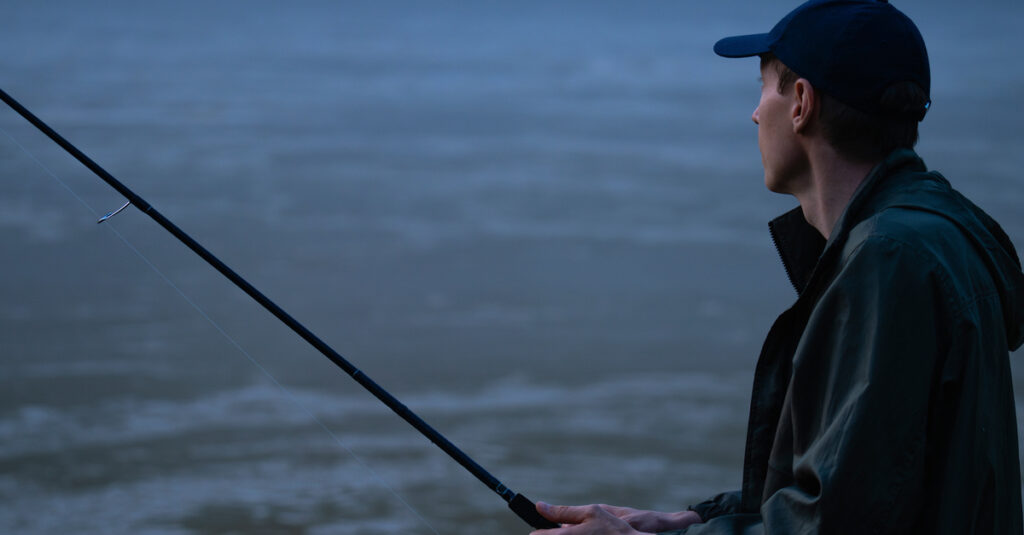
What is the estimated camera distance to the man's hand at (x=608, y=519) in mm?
1413

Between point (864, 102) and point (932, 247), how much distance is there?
246mm

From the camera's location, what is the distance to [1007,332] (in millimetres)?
1296

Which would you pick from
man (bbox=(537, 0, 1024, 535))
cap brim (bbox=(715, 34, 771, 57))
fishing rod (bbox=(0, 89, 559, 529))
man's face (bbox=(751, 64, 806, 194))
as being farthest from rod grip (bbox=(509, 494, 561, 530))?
cap brim (bbox=(715, 34, 771, 57))

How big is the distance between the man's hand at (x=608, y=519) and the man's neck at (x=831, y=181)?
1.53 feet

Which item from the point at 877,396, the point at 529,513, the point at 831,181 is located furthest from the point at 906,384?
the point at 529,513

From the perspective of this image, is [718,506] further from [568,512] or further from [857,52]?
[857,52]

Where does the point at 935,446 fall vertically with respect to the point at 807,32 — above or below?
below

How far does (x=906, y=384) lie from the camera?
43.1 inches

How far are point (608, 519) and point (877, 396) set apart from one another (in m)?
0.46

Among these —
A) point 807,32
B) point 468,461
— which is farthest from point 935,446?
point 468,461

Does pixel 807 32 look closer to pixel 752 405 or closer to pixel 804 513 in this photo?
pixel 752 405

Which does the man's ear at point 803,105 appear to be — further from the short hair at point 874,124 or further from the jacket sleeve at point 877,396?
the jacket sleeve at point 877,396

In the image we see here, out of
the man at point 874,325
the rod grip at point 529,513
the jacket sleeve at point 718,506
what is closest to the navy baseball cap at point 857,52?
the man at point 874,325

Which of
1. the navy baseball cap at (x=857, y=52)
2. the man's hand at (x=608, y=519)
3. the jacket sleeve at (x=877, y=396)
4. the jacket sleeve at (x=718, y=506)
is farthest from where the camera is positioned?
the jacket sleeve at (x=718, y=506)
